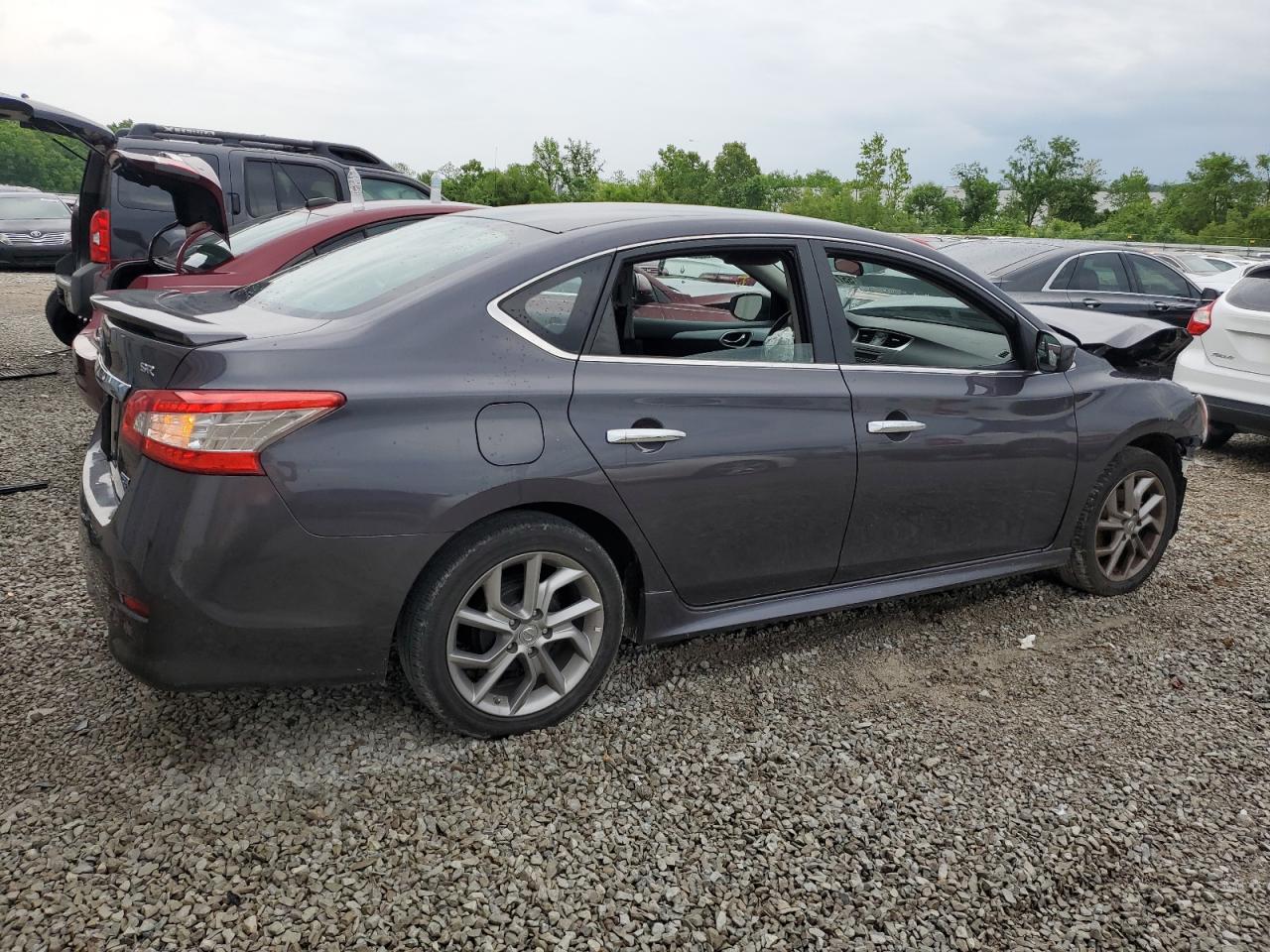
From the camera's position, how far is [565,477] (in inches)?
111

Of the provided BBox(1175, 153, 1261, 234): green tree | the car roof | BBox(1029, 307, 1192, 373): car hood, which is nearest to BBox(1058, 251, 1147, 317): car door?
BBox(1029, 307, 1192, 373): car hood

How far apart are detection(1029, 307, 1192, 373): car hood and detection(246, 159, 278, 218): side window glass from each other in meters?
6.18

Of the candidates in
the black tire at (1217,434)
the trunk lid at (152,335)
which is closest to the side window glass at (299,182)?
the trunk lid at (152,335)

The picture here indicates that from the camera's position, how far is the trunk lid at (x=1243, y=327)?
6625mm

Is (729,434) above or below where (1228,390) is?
below

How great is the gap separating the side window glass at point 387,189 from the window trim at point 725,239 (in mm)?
5805

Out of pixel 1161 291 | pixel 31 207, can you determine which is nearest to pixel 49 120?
pixel 1161 291

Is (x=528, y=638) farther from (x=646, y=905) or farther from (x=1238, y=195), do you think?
(x=1238, y=195)

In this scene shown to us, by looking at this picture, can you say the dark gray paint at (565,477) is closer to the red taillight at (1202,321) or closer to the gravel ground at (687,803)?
the gravel ground at (687,803)

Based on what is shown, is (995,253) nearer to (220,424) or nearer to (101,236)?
(101,236)

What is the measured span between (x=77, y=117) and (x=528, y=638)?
5.33 meters

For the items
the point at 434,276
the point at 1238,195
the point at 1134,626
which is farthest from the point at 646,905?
the point at 1238,195

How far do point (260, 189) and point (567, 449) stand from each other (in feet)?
21.0

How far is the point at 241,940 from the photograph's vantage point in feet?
7.22
